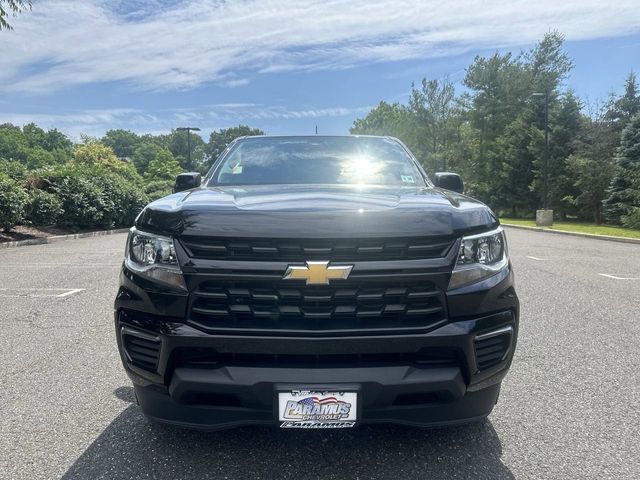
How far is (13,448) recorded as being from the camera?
8.86 ft

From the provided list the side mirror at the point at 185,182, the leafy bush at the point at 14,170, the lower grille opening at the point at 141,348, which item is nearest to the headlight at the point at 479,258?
the lower grille opening at the point at 141,348

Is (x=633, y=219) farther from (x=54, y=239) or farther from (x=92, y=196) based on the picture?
(x=54, y=239)

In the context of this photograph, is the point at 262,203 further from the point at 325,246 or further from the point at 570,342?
the point at 570,342

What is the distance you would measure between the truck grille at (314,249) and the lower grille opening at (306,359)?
0.41 meters

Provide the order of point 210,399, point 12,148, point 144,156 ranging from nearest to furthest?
1. point 210,399
2. point 12,148
3. point 144,156

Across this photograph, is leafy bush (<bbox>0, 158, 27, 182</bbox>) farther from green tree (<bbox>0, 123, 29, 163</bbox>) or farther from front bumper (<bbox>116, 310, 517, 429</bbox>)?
green tree (<bbox>0, 123, 29, 163</bbox>)

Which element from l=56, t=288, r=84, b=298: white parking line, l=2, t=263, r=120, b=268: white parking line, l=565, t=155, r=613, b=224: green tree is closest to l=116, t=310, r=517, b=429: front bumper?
l=56, t=288, r=84, b=298: white parking line

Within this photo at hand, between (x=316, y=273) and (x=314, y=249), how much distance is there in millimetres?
107

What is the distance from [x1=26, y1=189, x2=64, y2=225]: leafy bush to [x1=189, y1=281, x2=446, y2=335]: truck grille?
53.1 feet

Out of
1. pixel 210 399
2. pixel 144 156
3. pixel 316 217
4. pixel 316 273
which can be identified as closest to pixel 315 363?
pixel 316 273

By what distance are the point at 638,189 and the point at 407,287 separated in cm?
2534

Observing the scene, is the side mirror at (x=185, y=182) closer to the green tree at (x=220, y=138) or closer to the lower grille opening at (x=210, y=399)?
the lower grille opening at (x=210, y=399)

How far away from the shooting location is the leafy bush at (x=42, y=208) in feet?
53.1

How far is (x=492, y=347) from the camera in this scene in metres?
2.30
